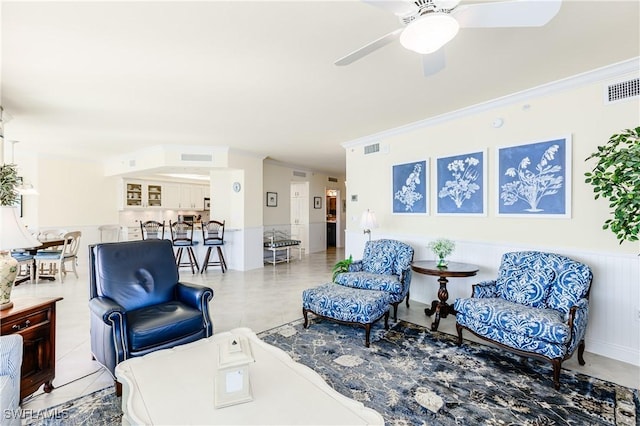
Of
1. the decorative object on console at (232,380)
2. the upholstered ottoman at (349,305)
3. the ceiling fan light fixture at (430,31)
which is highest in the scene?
the ceiling fan light fixture at (430,31)

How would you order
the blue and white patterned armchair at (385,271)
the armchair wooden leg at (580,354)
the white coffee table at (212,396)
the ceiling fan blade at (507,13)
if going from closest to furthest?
the white coffee table at (212,396), the ceiling fan blade at (507,13), the armchair wooden leg at (580,354), the blue and white patterned armchair at (385,271)

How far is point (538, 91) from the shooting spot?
10.3ft

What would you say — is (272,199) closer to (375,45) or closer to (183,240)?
(183,240)

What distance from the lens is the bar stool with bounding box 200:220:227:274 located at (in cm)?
614

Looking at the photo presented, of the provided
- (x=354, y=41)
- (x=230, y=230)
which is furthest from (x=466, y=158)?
(x=230, y=230)

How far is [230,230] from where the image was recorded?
6.47 metres

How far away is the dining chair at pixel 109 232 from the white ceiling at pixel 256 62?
3833mm

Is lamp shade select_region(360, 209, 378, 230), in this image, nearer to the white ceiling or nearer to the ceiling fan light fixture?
the white ceiling

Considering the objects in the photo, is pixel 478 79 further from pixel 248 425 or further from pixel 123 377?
pixel 123 377

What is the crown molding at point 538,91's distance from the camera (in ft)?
8.64

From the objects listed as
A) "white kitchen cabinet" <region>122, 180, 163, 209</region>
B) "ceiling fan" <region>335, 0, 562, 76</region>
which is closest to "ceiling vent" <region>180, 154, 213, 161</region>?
"white kitchen cabinet" <region>122, 180, 163, 209</region>

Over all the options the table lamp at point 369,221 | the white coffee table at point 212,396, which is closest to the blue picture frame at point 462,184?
the table lamp at point 369,221

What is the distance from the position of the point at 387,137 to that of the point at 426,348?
314cm

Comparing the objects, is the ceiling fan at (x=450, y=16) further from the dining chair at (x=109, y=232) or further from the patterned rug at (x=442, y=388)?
the dining chair at (x=109, y=232)
